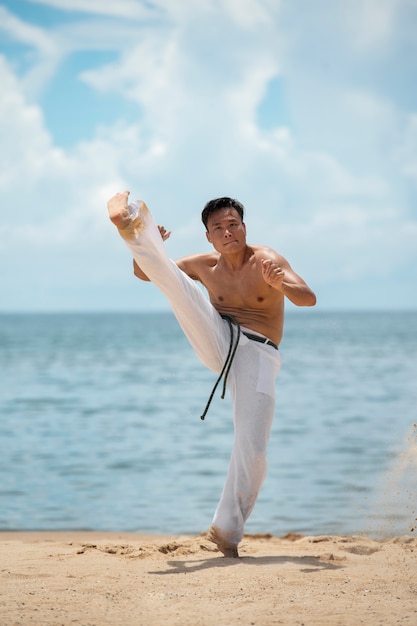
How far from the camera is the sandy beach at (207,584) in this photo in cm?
450

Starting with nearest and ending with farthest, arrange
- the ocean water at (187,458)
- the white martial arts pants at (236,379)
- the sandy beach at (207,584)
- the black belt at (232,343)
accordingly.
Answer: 1. the sandy beach at (207,584)
2. the white martial arts pants at (236,379)
3. the black belt at (232,343)
4. the ocean water at (187,458)

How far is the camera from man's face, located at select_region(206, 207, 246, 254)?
617 centimetres

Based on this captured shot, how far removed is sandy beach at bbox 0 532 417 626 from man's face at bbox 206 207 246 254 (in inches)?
81.9

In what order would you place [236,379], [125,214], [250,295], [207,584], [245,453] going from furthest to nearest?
[250,295] → [236,379] → [245,453] → [125,214] → [207,584]

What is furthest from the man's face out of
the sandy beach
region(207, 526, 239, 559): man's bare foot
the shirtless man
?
the sandy beach

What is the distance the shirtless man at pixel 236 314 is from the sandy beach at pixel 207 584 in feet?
1.64

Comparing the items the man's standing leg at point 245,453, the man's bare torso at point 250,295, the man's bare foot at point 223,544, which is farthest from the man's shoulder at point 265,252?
the man's bare foot at point 223,544

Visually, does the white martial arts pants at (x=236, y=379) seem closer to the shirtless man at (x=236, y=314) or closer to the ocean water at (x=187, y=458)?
the shirtless man at (x=236, y=314)

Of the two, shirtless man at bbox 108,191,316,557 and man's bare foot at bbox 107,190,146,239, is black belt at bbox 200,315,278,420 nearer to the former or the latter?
shirtless man at bbox 108,191,316,557

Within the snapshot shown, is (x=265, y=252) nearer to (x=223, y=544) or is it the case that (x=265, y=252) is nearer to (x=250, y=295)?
(x=250, y=295)

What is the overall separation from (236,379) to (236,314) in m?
0.49

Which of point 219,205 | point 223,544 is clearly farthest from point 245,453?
point 219,205

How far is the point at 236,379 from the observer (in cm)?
617

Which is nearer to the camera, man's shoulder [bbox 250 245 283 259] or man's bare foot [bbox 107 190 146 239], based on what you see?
man's bare foot [bbox 107 190 146 239]
